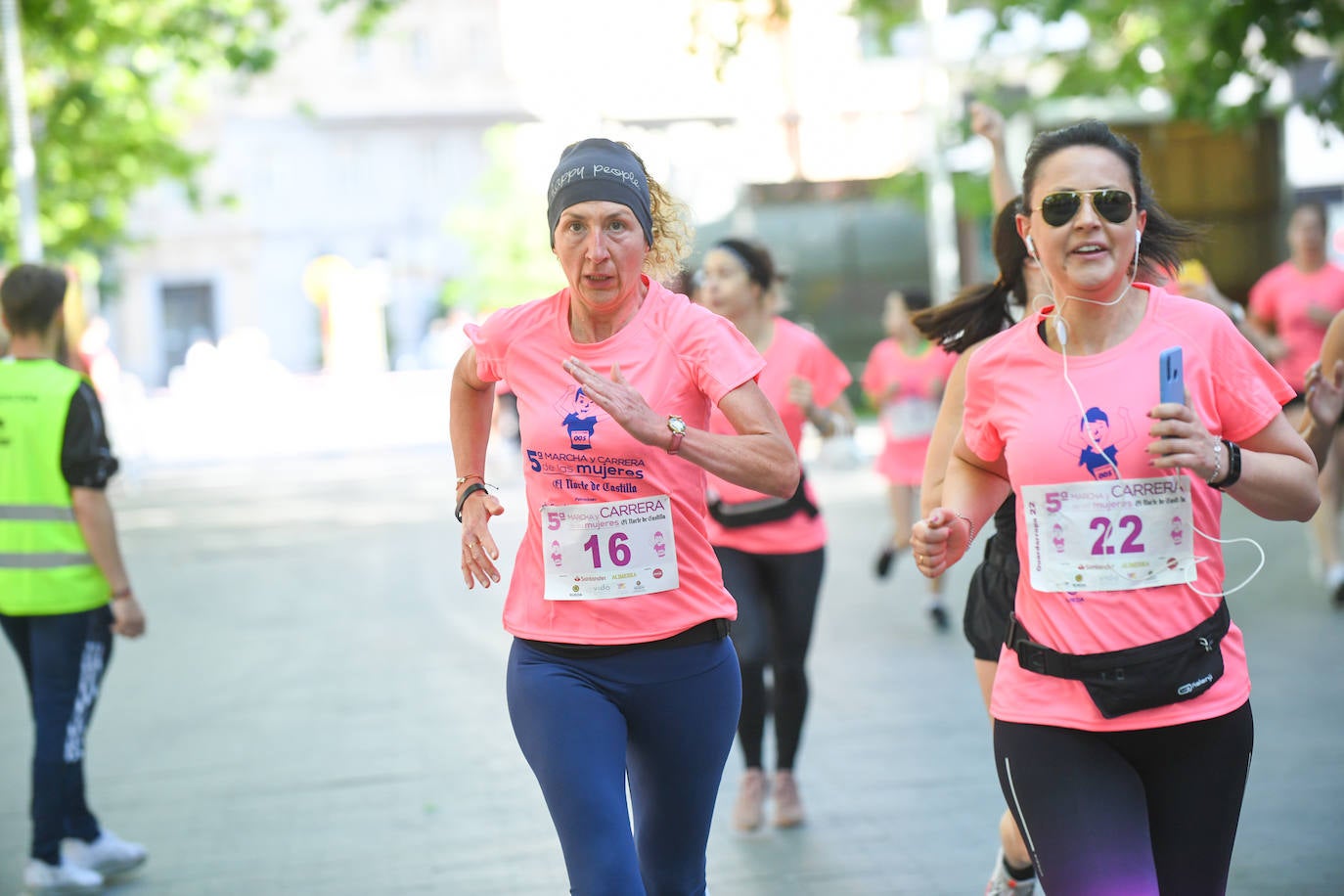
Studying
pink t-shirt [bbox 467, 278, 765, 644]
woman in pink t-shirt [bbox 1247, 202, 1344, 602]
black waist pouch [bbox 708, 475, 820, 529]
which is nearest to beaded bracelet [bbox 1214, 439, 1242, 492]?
pink t-shirt [bbox 467, 278, 765, 644]

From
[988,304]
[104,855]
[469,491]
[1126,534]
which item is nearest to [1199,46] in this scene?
[988,304]

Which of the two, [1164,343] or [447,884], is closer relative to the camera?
[1164,343]

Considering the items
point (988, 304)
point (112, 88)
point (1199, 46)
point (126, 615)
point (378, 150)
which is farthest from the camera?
point (378, 150)

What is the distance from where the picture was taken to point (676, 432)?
3373mm

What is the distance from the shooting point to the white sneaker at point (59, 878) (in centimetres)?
553

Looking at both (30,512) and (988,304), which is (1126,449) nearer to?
(988,304)

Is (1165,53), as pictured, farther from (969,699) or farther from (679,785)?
(679,785)

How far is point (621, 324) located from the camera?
3641 mm

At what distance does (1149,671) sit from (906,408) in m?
7.34

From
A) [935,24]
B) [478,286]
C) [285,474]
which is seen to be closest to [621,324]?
[935,24]

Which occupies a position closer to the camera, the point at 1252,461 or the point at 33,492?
the point at 1252,461

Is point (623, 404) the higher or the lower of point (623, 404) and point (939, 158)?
the lower

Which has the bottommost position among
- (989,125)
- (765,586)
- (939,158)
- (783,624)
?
(783,624)

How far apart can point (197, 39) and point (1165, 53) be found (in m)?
10.2
